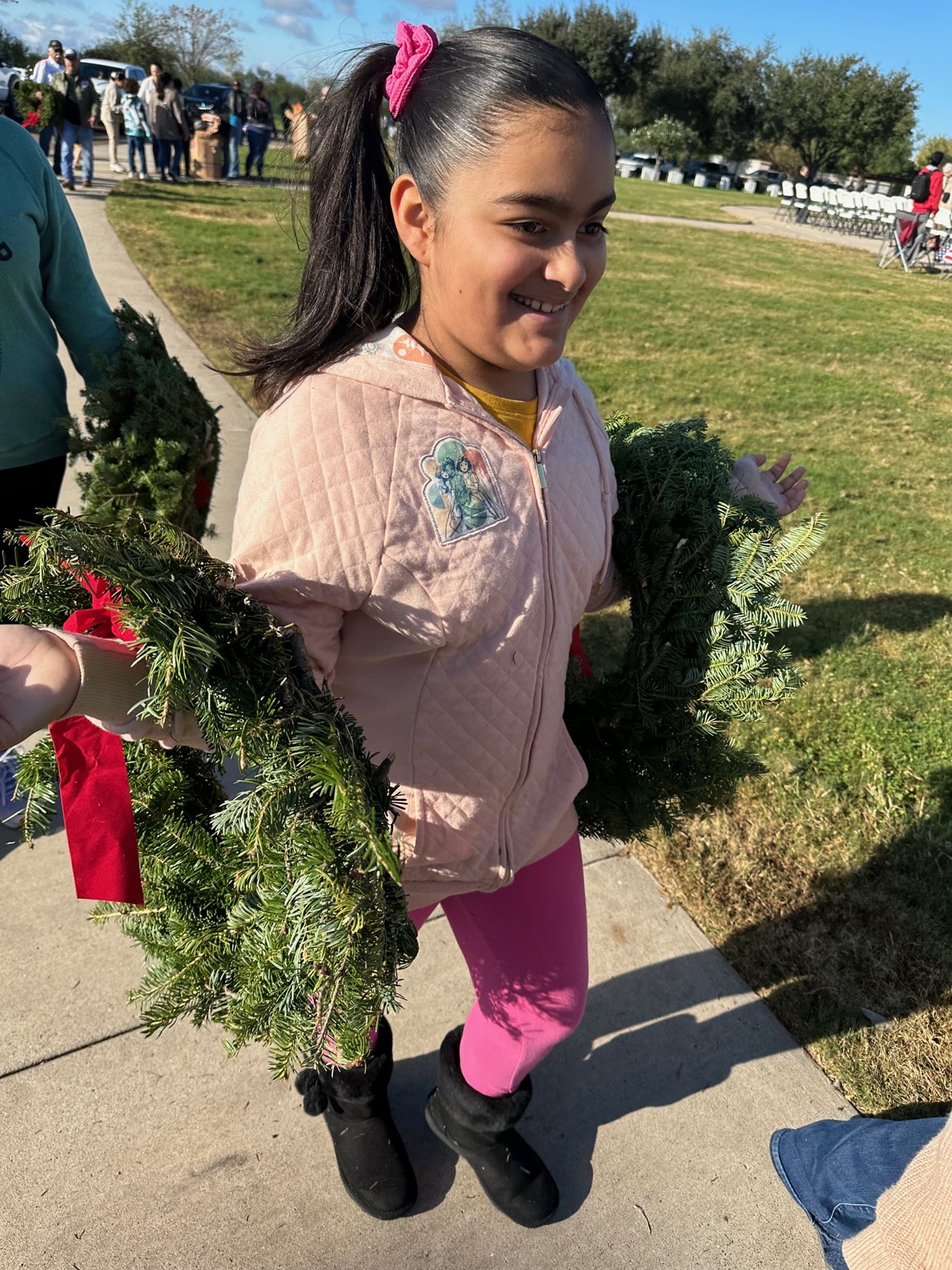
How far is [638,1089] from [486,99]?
2.26 m

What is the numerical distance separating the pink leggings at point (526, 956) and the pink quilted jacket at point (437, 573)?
0.11 metres

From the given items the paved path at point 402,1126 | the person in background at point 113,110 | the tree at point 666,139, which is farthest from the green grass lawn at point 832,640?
the tree at point 666,139

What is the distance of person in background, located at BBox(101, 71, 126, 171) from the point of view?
17.0 metres

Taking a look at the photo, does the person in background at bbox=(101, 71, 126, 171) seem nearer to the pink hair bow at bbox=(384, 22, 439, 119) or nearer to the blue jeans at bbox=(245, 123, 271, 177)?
the blue jeans at bbox=(245, 123, 271, 177)

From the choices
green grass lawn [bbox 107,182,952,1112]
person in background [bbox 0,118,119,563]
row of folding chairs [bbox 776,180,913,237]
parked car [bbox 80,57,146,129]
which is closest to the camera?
person in background [bbox 0,118,119,563]

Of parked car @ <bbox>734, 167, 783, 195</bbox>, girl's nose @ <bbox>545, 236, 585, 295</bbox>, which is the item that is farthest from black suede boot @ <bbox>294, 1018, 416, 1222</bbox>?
parked car @ <bbox>734, 167, 783, 195</bbox>

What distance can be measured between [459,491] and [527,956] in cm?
94

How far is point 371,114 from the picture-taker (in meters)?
1.66

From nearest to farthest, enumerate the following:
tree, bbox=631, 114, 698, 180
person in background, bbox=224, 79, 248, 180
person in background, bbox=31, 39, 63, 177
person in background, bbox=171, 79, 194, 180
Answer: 1. person in background, bbox=31, 39, 63, 177
2. person in background, bbox=171, 79, 194, 180
3. person in background, bbox=224, 79, 248, 180
4. tree, bbox=631, 114, 698, 180

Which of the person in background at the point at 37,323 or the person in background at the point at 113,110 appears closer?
the person in background at the point at 37,323

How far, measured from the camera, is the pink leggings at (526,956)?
183 cm

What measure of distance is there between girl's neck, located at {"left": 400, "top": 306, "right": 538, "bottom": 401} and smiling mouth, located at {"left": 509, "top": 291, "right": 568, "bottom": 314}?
118 millimetres

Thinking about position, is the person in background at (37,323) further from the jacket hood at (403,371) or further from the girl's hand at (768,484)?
the girl's hand at (768,484)

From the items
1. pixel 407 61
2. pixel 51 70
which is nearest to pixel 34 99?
pixel 51 70
